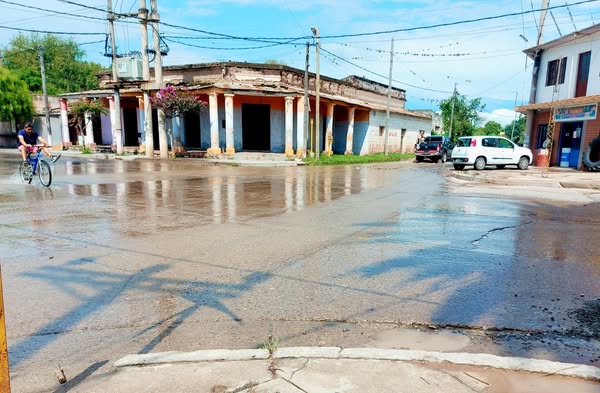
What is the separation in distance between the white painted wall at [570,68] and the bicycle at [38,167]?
81.4 ft

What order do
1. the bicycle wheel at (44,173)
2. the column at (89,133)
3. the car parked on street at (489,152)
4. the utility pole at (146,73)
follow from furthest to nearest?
the column at (89,133) → the utility pole at (146,73) → the car parked on street at (489,152) → the bicycle wheel at (44,173)

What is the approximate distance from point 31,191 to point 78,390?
1097cm

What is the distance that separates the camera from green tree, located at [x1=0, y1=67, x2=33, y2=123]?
38.9 meters

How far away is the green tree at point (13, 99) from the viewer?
38938 mm

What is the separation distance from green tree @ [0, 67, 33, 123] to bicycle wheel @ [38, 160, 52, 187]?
→ 33.8 m

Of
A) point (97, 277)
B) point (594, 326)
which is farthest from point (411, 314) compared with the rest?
point (97, 277)

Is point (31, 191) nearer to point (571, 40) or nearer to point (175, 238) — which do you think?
point (175, 238)

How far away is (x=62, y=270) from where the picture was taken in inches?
203

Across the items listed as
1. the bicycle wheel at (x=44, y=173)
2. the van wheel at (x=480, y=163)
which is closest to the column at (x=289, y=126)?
the van wheel at (x=480, y=163)

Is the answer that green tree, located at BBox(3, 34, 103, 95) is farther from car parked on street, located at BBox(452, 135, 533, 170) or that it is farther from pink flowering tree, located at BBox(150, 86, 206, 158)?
car parked on street, located at BBox(452, 135, 533, 170)

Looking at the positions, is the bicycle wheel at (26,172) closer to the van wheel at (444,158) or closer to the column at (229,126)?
the column at (229,126)

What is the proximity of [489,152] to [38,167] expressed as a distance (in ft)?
65.9

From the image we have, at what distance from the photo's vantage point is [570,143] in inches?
914

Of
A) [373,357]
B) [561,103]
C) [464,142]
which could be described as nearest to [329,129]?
[464,142]
